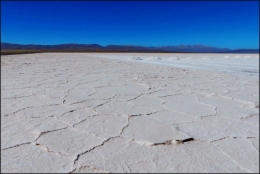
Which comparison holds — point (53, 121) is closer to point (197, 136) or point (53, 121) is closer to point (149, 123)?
point (149, 123)

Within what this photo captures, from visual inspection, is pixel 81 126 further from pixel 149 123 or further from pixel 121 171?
pixel 121 171

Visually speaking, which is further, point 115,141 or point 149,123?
point 149,123

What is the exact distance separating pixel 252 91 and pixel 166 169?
71.6 inches

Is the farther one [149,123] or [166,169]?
[149,123]

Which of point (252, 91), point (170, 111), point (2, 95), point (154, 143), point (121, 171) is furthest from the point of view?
point (252, 91)

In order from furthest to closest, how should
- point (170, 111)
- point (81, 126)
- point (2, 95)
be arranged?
point (2, 95) < point (170, 111) < point (81, 126)

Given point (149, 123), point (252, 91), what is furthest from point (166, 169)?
point (252, 91)

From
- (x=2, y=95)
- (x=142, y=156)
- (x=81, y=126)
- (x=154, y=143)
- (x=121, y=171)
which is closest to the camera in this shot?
(x=121, y=171)

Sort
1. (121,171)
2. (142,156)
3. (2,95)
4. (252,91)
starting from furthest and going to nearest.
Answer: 1. (252,91)
2. (2,95)
3. (142,156)
4. (121,171)

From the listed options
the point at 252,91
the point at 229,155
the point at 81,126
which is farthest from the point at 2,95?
the point at 252,91

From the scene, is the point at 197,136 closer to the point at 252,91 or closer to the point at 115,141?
the point at 115,141

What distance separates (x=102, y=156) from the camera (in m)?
0.93

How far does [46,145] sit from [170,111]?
86cm

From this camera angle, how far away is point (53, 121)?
1318 millimetres
